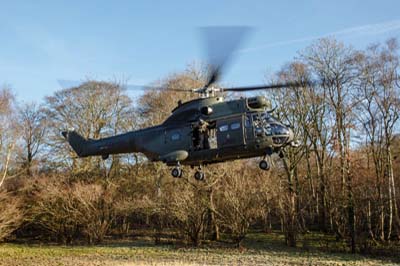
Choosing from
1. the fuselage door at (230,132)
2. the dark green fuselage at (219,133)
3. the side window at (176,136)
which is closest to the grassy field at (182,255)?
the dark green fuselage at (219,133)

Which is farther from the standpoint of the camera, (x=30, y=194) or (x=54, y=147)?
(x=54, y=147)

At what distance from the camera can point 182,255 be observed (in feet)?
65.8

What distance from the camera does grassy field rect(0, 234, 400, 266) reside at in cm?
1770

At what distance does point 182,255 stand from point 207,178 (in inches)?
207

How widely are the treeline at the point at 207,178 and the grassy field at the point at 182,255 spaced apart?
49.5 inches

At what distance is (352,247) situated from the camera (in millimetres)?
20328

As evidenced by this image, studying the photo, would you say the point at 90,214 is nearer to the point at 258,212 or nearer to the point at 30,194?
the point at 30,194

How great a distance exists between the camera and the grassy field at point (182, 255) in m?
17.7

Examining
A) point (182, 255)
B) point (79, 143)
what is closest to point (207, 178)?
point (182, 255)

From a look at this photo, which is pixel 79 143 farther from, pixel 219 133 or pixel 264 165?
pixel 264 165

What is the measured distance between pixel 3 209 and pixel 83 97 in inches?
406

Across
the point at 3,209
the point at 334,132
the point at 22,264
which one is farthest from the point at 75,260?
the point at 334,132

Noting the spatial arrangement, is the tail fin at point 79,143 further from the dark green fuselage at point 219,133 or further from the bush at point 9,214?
the bush at point 9,214

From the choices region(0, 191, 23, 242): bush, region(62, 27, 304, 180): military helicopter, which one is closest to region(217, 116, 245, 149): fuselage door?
region(62, 27, 304, 180): military helicopter
